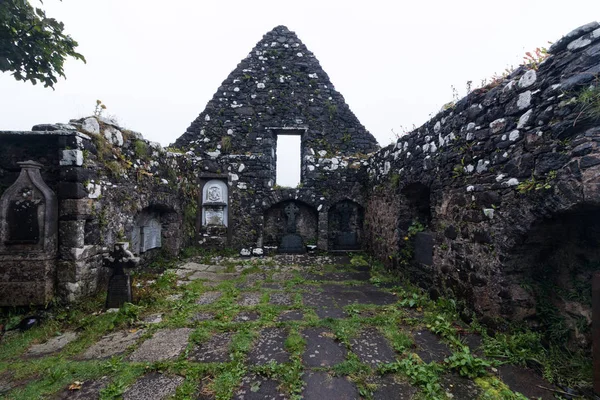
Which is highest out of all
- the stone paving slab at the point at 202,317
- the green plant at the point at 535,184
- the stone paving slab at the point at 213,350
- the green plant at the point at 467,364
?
the green plant at the point at 535,184

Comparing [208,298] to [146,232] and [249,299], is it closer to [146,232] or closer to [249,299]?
[249,299]

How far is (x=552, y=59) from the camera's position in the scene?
2.42 metres

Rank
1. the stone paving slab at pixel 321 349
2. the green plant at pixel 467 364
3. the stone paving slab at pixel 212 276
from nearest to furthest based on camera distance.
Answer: the green plant at pixel 467 364, the stone paving slab at pixel 321 349, the stone paving slab at pixel 212 276

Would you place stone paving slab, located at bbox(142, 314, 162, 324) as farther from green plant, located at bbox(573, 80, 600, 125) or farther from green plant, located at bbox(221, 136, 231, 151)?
green plant, located at bbox(221, 136, 231, 151)

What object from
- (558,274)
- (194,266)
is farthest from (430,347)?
(194,266)

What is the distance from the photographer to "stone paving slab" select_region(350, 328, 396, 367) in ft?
8.44

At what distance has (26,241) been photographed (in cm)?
352

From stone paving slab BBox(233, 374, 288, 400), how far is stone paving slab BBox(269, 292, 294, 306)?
5.62 ft

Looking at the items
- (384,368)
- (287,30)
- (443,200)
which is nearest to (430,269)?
(443,200)

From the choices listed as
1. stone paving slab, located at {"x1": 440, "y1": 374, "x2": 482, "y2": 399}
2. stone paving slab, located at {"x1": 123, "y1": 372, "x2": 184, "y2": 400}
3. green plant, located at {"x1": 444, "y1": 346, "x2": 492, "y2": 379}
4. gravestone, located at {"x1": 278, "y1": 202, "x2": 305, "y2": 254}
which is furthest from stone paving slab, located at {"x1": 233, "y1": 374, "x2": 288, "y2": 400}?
gravestone, located at {"x1": 278, "y1": 202, "x2": 305, "y2": 254}

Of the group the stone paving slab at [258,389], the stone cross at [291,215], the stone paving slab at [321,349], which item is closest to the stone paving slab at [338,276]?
the stone paving slab at [321,349]

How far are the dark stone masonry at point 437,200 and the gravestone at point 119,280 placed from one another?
46 cm

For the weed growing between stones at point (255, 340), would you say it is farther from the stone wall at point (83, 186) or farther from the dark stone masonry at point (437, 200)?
the stone wall at point (83, 186)

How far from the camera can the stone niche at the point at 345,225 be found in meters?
8.28
